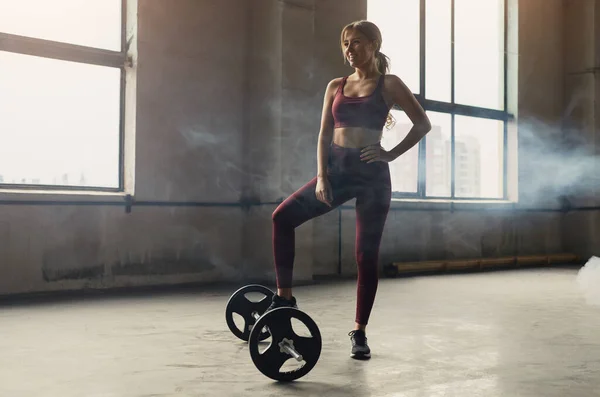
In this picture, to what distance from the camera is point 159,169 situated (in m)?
5.74

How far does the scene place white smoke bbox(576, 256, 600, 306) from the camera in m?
5.45

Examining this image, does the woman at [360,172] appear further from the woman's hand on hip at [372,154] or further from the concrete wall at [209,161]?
the concrete wall at [209,161]

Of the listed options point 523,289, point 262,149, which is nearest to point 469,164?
point 523,289

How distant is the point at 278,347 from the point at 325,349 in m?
0.70

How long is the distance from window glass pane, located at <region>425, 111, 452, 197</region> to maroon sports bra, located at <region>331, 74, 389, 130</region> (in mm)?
5211

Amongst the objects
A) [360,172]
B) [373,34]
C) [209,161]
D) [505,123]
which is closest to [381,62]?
[373,34]

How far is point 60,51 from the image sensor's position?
17.4ft

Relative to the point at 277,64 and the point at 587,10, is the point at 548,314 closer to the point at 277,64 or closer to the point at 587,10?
the point at 277,64

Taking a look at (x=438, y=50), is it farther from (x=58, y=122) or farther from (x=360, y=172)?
(x=360, y=172)

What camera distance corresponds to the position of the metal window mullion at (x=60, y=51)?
5066 mm

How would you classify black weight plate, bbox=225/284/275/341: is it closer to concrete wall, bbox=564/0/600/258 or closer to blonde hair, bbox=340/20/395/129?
blonde hair, bbox=340/20/395/129

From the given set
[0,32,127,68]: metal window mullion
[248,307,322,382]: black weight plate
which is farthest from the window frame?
[248,307,322,382]: black weight plate

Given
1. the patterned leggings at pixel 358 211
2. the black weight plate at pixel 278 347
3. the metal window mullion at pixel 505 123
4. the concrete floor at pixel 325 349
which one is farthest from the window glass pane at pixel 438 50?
the black weight plate at pixel 278 347

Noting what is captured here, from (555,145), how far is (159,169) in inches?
246
